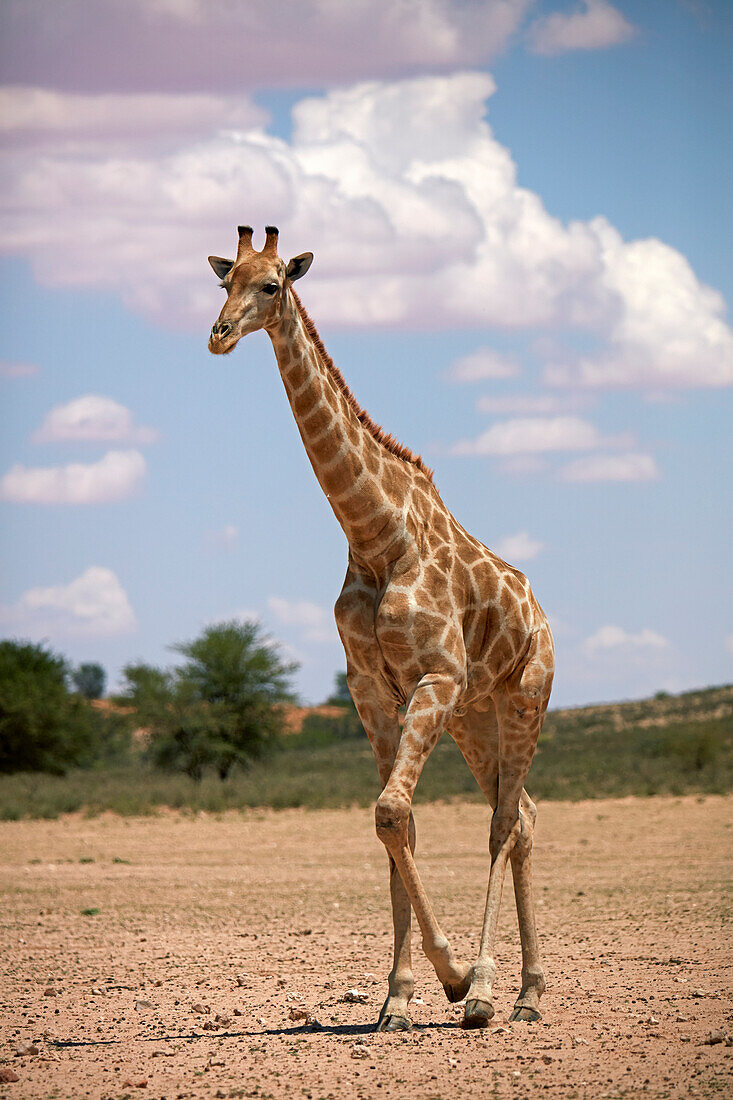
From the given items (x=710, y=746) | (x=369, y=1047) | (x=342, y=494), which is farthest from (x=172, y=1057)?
(x=710, y=746)

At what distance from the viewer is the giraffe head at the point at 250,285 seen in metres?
6.87

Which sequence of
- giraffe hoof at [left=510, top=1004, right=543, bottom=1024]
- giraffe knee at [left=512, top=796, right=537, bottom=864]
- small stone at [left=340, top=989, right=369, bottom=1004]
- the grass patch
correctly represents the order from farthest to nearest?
the grass patch
small stone at [left=340, top=989, right=369, bottom=1004]
giraffe knee at [left=512, top=796, right=537, bottom=864]
giraffe hoof at [left=510, top=1004, right=543, bottom=1024]

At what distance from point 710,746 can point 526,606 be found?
29.3m

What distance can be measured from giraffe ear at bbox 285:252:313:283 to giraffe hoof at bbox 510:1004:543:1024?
4783 millimetres

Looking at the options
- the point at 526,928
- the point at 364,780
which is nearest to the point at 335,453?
the point at 526,928

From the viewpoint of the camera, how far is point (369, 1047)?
6.93 m

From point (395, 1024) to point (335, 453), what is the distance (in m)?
3.47

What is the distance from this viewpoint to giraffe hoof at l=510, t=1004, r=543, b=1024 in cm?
768

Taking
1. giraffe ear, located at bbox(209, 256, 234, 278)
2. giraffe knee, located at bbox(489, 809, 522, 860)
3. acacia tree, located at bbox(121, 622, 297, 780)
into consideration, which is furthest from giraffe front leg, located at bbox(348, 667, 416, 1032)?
acacia tree, located at bbox(121, 622, 297, 780)

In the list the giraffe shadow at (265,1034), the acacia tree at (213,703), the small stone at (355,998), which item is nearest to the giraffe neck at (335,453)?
the giraffe shadow at (265,1034)

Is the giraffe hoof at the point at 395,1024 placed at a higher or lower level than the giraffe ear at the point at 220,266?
lower

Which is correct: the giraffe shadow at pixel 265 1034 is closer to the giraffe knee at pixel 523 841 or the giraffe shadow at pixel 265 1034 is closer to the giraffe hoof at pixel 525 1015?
the giraffe hoof at pixel 525 1015

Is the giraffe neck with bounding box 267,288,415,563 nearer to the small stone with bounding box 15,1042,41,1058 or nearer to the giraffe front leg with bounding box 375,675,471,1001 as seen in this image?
the giraffe front leg with bounding box 375,675,471,1001

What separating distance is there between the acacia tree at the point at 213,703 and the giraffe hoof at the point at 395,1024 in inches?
1168
